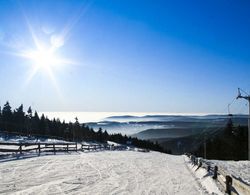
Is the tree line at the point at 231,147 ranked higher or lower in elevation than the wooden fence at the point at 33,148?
lower

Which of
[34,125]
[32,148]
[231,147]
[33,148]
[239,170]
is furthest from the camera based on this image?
[34,125]

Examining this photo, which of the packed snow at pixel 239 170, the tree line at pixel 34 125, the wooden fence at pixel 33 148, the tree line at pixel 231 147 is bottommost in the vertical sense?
the tree line at pixel 231 147

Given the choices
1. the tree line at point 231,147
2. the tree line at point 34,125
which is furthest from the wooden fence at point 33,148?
the tree line at point 231,147

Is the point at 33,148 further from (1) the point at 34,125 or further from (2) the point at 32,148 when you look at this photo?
(1) the point at 34,125

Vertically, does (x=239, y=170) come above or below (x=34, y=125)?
below

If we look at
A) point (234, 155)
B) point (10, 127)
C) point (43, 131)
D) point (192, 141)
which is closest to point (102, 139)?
point (43, 131)

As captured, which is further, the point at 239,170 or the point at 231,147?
the point at 231,147

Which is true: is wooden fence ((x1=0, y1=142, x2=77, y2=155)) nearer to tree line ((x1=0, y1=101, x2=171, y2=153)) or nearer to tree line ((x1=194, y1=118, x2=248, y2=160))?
tree line ((x1=0, y1=101, x2=171, y2=153))

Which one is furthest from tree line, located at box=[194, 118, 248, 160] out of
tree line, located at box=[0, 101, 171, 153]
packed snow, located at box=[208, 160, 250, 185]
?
packed snow, located at box=[208, 160, 250, 185]

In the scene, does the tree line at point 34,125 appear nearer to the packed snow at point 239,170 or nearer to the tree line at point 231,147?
the tree line at point 231,147

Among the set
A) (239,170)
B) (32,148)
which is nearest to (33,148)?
(32,148)

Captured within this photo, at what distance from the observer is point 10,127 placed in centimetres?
9394

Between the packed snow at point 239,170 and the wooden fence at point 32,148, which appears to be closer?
the packed snow at point 239,170

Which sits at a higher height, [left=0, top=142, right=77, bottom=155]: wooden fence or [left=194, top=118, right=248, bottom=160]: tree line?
[left=0, top=142, right=77, bottom=155]: wooden fence
